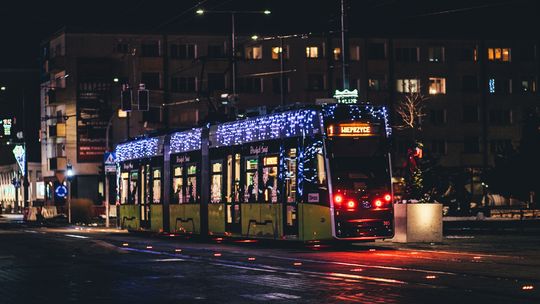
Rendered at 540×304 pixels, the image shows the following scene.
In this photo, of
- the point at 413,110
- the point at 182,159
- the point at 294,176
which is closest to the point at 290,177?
the point at 294,176

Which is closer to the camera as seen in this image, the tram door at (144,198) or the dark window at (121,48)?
the tram door at (144,198)

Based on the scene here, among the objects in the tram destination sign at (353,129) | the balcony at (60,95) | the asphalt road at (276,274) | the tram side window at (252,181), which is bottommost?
the asphalt road at (276,274)

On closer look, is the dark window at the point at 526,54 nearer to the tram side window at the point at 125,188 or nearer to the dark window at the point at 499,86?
the dark window at the point at 499,86

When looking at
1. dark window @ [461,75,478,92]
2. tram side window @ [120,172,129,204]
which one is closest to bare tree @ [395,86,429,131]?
dark window @ [461,75,478,92]

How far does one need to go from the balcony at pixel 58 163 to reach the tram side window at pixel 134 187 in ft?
176

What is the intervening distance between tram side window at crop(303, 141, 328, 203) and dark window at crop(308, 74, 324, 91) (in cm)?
6481

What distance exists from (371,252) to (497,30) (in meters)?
73.6

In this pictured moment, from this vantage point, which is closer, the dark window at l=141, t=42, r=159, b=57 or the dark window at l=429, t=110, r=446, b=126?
the dark window at l=141, t=42, r=159, b=57

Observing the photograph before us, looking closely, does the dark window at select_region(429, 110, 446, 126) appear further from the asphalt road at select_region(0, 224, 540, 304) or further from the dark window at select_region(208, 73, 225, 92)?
the asphalt road at select_region(0, 224, 540, 304)

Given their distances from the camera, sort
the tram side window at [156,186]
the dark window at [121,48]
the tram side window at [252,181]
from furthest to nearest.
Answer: the dark window at [121,48], the tram side window at [156,186], the tram side window at [252,181]

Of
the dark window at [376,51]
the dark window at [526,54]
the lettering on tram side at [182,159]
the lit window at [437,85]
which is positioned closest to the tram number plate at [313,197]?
the lettering on tram side at [182,159]

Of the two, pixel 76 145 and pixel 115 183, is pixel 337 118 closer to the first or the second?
pixel 115 183

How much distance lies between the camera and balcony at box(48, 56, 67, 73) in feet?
302

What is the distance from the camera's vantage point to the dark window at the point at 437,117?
94.9 meters
